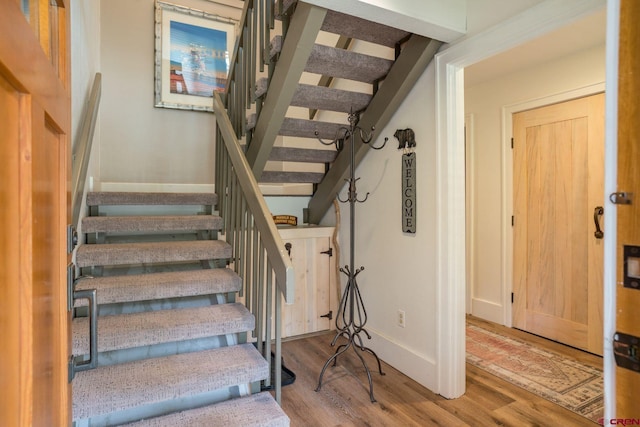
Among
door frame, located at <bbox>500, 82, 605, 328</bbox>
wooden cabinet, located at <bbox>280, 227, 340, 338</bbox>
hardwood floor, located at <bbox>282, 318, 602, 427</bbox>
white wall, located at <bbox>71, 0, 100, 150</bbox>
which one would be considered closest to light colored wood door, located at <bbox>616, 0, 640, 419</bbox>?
hardwood floor, located at <bbox>282, 318, 602, 427</bbox>

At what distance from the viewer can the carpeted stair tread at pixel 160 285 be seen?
1.93 m

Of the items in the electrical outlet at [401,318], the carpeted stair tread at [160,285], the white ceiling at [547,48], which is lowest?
the electrical outlet at [401,318]

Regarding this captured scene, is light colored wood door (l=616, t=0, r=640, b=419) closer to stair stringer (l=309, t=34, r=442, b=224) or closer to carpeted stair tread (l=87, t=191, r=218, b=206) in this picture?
stair stringer (l=309, t=34, r=442, b=224)

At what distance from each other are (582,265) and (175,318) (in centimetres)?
311

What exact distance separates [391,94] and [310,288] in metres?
1.77

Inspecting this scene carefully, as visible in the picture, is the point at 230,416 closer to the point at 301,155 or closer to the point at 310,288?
the point at 310,288

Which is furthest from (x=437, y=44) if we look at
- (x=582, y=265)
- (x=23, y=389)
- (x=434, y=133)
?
(x=23, y=389)

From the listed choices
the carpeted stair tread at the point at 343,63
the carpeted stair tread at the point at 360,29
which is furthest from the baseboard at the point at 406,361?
the carpeted stair tread at the point at 360,29

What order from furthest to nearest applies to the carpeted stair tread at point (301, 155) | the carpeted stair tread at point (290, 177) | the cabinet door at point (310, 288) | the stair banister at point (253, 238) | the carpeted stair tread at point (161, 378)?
the cabinet door at point (310, 288) → the carpeted stair tread at point (290, 177) → the carpeted stair tread at point (301, 155) → the stair banister at point (253, 238) → the carpeted stair tread at point (161, 378)

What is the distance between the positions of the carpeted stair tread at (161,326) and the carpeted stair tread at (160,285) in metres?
0.10

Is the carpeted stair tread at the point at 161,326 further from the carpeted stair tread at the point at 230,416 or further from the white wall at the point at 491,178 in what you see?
the white wall at the point at 491,178

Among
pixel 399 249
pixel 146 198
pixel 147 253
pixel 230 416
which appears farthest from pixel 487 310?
pixel 146 198

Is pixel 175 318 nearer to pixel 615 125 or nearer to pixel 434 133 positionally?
pixel 434 133

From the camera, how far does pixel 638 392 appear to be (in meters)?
1.00
